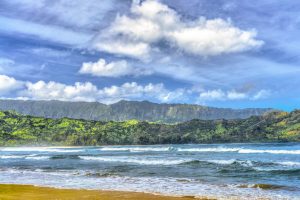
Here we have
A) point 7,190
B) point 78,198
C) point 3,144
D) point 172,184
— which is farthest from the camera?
point 3,144

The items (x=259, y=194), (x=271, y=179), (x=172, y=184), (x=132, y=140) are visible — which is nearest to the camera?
(x=259, y=194)

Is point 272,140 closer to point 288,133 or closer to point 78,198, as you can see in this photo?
point 288,133

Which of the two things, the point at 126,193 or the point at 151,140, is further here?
the point at 151,140

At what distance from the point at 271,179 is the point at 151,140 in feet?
551

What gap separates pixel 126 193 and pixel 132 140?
17548 centimetres

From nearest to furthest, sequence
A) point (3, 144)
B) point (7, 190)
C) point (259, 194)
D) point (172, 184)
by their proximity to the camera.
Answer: point (259, 194) < point (7, 190) < point (172, 184) < point (3, 144)

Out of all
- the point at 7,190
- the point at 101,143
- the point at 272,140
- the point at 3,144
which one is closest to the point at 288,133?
the point at 272,140

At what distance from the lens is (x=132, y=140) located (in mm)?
197375

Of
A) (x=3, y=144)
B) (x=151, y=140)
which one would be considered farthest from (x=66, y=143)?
(x=151, y=140)

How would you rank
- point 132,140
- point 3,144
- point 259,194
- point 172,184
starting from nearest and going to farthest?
point 259,194 < point 172,184 < point 3,144 < point 132,140

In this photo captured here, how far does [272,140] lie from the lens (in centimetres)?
18550

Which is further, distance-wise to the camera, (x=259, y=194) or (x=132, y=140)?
(x=132, y=140)

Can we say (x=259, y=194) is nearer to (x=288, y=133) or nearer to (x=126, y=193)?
(x=126, y=193)

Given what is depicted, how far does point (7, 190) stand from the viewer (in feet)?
80.3
